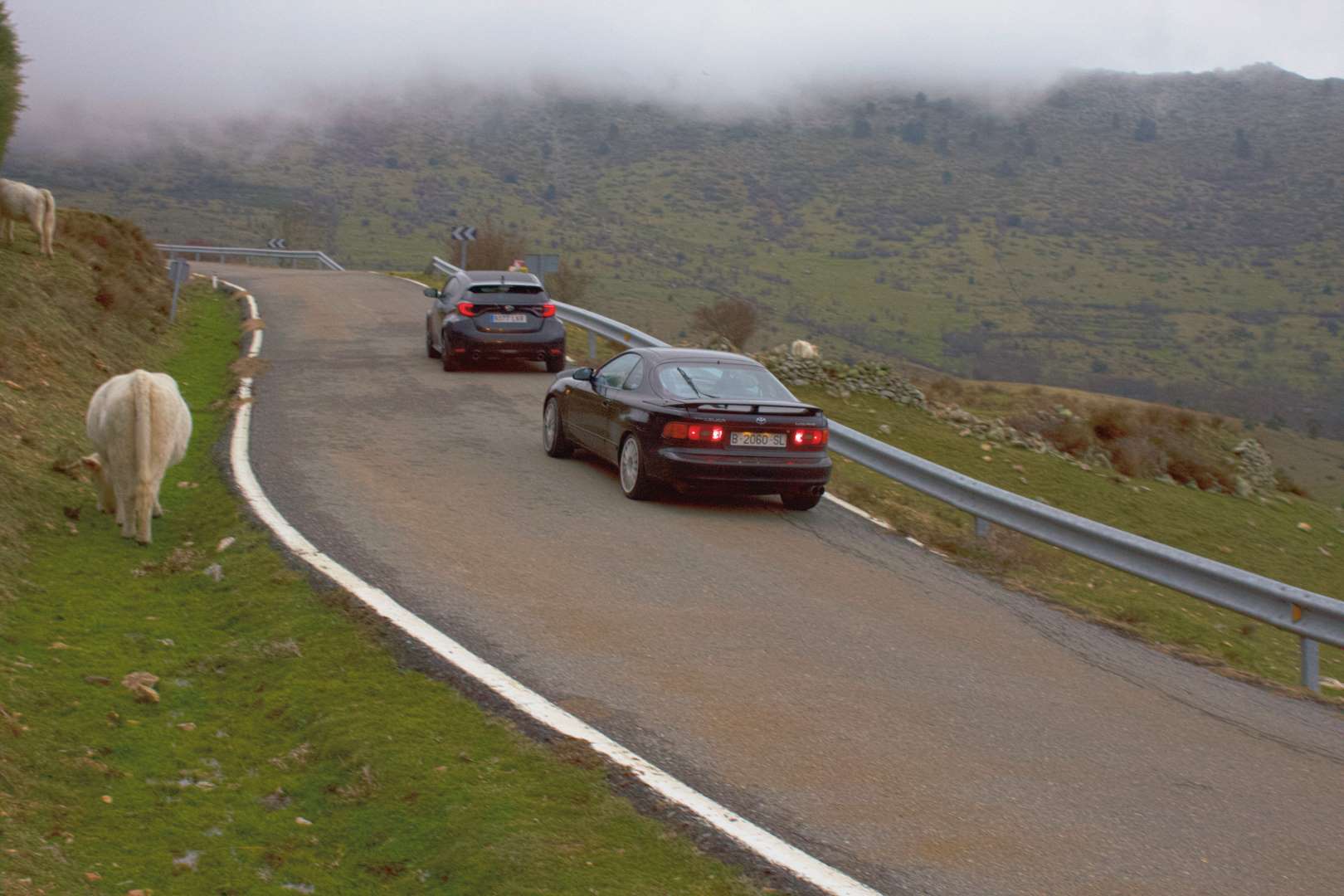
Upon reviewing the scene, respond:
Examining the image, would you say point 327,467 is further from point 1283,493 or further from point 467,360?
point 1283,493

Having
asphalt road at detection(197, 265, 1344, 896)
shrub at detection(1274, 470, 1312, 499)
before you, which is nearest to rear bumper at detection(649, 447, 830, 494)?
asphalt road at detection(197, 265, 1344, 896)

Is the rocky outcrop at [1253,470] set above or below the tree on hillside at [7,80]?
below

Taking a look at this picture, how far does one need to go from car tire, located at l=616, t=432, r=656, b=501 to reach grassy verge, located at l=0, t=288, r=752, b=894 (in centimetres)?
422

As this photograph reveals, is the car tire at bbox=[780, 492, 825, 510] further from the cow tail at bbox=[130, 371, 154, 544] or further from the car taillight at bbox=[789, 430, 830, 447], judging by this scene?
the cow tail at bbox=[130, 371, 154, 544]

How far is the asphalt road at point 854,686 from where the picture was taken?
215 inches

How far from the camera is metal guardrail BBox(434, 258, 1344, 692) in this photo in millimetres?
8859

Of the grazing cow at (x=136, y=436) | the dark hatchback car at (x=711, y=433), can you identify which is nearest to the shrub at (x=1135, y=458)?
the dark hatchback car at (x=711, y=433)

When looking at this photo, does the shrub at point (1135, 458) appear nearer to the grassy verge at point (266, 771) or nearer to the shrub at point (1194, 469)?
the shrub at point (1194, 469)

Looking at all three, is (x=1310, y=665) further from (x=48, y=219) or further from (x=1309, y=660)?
(x=48, y=219)

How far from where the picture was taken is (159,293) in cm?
2659

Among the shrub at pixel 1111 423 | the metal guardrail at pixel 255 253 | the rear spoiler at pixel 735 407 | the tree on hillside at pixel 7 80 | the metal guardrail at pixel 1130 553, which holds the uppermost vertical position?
the tree on hillside at pixel 7 80

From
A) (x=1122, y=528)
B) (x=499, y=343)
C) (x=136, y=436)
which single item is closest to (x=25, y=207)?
(x=499, y=343)

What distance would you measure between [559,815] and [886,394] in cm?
1757

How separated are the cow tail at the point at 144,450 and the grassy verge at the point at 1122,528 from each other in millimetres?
6251
